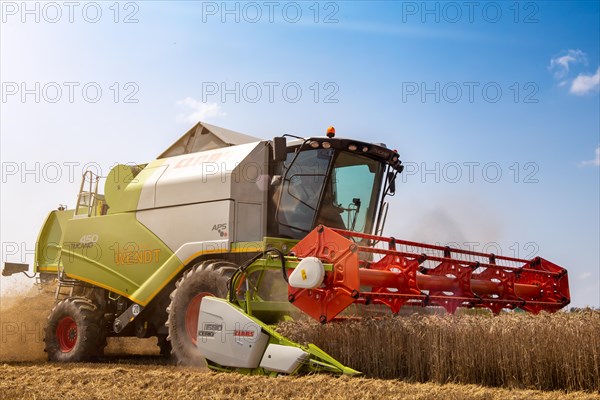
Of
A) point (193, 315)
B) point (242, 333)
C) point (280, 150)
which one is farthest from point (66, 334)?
point (280, 150)

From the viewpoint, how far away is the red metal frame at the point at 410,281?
5.45m

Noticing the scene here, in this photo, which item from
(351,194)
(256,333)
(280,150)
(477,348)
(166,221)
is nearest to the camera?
(477,348)

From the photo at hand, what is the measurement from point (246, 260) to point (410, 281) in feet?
6.90

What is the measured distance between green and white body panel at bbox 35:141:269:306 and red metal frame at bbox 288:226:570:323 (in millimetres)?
1459

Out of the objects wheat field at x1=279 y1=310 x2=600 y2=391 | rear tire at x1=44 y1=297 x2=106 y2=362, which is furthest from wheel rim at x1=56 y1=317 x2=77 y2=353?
wheat field at x1=279 y1=310 x2=600 y2=391

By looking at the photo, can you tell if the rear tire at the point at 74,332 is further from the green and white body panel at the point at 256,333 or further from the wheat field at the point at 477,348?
the wheat field at the point at 477,348

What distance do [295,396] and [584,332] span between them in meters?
2.25

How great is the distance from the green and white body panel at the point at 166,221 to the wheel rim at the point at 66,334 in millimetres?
616

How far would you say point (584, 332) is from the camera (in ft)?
16.2

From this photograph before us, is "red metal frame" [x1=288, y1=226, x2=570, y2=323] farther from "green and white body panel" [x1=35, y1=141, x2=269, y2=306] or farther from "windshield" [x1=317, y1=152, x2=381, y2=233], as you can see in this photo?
"green and white body panel" [x1=35, y1=141, x2=269, y2=306]

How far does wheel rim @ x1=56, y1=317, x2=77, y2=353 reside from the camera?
348 inches

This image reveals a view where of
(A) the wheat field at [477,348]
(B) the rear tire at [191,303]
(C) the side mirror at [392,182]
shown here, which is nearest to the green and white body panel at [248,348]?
(A) the wheat field at [477,348]

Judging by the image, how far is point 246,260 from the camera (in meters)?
7.20

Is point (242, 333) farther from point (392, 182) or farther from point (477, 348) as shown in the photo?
point (392, 182)
